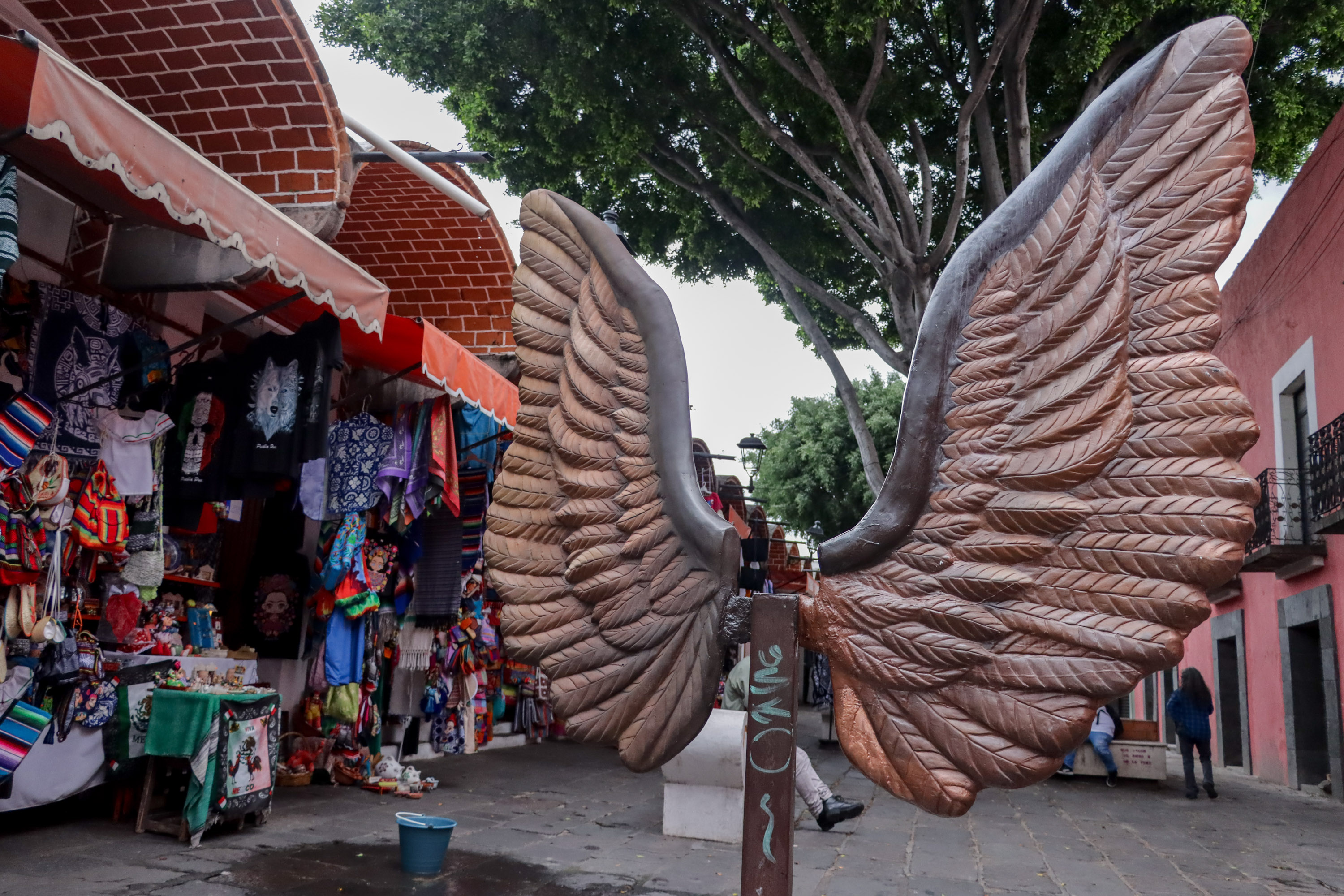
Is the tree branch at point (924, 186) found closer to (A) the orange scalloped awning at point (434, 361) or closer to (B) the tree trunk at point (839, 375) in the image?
(B) the tree trunk at point (839, 375)

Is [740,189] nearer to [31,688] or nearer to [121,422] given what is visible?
[121,422]

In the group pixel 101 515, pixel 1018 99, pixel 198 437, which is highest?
pixel 1018 99

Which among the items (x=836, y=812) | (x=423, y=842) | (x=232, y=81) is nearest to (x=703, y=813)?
(x=836, y=812)

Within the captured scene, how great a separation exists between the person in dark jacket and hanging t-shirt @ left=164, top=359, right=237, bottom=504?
30.0 ft

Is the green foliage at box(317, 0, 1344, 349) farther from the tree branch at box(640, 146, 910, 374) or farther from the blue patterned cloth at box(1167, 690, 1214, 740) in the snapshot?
the blue patterned cloth at box(1167, 690, 1214, 740)

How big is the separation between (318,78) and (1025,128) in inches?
208

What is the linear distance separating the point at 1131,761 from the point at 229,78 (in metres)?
10.9

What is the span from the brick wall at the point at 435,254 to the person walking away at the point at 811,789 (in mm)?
3190

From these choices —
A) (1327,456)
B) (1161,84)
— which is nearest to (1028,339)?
(1161,84)

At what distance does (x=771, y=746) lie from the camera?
1.93 m

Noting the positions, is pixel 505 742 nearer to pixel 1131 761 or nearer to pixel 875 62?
pixel 1131 761

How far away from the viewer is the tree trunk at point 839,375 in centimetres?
930

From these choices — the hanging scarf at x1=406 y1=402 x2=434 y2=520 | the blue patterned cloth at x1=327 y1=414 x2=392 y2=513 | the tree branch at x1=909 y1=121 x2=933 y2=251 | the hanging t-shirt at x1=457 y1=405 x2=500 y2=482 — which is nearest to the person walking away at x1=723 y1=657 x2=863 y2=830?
the hanging scarf at x1=406 y1=402 x2=434 y2=520

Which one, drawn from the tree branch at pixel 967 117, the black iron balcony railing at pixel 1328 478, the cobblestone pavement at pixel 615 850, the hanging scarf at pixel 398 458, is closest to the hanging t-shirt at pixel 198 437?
the hanging scarf at pixel 398 458
